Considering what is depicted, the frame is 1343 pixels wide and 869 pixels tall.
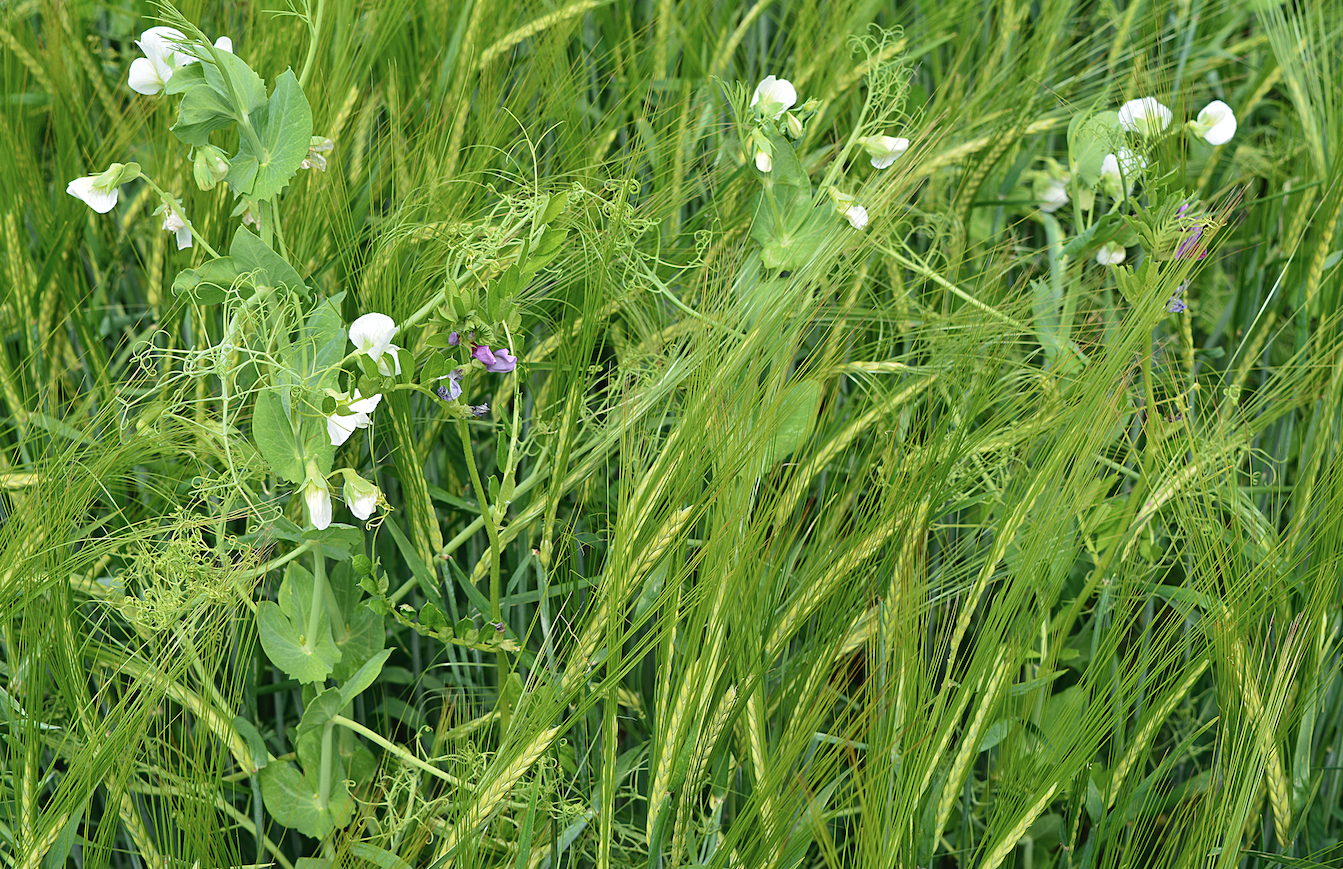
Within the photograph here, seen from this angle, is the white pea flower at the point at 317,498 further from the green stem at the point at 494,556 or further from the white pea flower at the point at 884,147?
the white pea flower at the point at 884,147

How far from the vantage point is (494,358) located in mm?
535

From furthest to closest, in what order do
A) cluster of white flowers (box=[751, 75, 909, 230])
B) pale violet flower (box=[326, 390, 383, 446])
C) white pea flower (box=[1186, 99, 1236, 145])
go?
white pea flower (box=[1186, 99, 1236, 145]) → cluster of white flowers (box=[751, 75, 909, 230]) → pale violet flower (box=[326, 390, 383, 446])

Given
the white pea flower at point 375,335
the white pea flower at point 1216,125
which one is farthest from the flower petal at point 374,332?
the white pea flower at point 1216,125

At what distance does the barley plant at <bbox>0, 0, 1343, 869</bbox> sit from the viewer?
52cm

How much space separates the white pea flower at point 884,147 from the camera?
2.13 ft

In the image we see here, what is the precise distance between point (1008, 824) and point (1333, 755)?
311 millimetres

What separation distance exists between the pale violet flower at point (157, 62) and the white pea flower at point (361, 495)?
0.22 metres

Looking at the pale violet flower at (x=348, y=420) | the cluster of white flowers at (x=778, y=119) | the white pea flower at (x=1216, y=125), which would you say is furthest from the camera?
the white pea flower at (x=1216, y=125)

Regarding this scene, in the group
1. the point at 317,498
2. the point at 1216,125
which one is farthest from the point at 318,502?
the point at 1216,125

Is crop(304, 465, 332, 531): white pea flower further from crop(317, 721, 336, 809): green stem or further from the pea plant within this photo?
crop(317, 721, 336, 809): green stem

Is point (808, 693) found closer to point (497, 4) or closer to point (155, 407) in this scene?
point (155, 407)

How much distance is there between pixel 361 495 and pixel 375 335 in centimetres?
8

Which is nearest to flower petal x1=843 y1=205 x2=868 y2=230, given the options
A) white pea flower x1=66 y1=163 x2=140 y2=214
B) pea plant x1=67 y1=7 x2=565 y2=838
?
pea plant x1=67 y1=7 x2=565 y2=838

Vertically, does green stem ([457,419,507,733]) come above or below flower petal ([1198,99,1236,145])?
below
